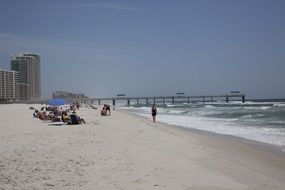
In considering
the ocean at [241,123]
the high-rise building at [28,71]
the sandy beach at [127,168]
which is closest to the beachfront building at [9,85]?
the high-rise building at [28,71]

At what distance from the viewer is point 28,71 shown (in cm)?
17500

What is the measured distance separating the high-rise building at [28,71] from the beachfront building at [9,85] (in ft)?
38.1

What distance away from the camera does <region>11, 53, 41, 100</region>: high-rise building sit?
173000 mm

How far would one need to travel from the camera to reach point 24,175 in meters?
6.23

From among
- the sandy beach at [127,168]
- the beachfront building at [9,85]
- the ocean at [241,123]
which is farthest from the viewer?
the beachfront building at [9,85]

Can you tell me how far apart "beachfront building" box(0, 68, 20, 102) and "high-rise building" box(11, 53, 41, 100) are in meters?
11.6

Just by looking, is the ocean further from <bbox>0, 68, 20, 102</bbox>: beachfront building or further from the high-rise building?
the high-rise building

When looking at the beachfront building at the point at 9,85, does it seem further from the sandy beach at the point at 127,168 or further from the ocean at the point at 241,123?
the sandy beach at the point at 127,168

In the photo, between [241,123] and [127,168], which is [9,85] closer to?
[241,123]

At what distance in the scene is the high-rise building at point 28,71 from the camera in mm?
173000

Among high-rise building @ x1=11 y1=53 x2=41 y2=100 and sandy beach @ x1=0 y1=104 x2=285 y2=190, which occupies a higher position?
high-rise building @ x1=11 y1=53 x2=41 y2=100

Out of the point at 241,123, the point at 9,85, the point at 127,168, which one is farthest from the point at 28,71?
the point at 127,168

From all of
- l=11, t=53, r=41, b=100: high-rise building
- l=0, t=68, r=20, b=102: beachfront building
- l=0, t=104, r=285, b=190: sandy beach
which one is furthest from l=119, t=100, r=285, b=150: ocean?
l=11, t=53, r=41, b=100: high-rise building

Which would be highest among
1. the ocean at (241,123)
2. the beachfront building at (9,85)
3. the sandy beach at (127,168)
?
the beachfront building at (9,85)
